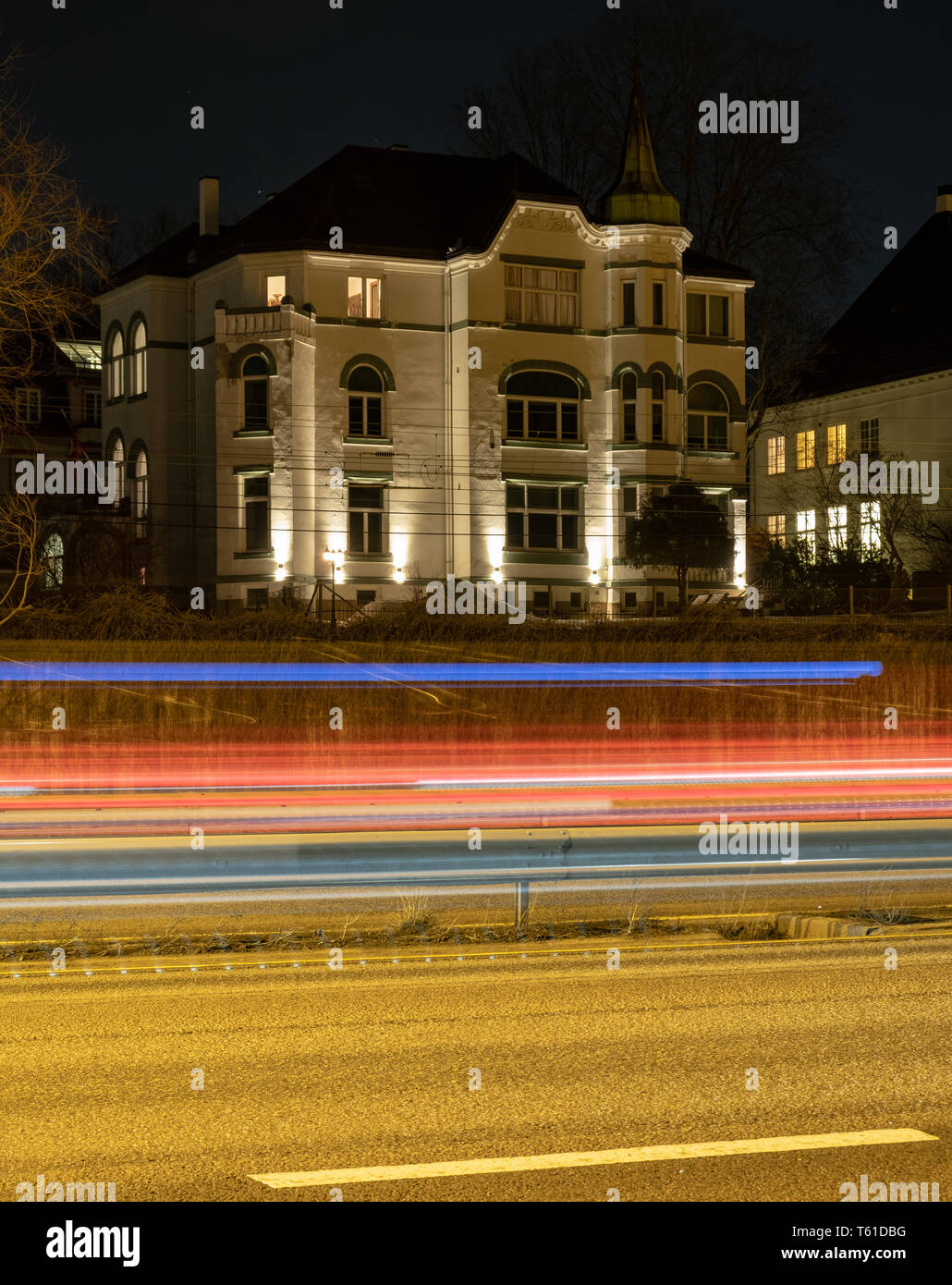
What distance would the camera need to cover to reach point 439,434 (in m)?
47.4

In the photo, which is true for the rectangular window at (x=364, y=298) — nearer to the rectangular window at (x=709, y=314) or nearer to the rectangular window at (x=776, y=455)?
the rectangular window at (x=709, y=314)

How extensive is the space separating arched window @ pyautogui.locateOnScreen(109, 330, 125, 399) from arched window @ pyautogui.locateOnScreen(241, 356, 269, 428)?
26.6ft

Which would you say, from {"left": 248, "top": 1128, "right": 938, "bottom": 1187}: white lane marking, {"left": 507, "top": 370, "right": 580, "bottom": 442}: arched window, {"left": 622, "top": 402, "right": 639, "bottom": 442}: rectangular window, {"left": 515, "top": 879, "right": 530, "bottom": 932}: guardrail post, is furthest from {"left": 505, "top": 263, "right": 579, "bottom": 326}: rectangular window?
{"left": 248, "top": 1128, "right": 938, "bottom": 1187}: white lane marking

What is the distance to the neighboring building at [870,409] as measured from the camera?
53312mm

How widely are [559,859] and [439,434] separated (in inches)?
1404

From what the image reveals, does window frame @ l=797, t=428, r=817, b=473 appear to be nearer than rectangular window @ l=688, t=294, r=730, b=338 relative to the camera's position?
No

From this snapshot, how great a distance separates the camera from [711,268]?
2023 inches

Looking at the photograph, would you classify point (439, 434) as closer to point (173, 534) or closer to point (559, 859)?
point (173, 534)

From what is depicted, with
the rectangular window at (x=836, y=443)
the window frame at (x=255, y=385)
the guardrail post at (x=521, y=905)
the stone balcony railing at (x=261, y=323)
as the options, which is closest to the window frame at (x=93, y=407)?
the stone balcony railing at (x=261, y=323)

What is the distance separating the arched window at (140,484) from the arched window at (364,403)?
7771 mm

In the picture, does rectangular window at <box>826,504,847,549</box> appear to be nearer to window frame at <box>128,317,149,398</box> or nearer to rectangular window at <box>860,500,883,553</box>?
rectangular window at <box>860,500,883,553</box>

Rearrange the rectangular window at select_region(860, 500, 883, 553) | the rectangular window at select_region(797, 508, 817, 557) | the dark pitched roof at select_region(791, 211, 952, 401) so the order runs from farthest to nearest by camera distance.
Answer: the dark pitched roof at select_region(791, 211, 952, 401)
the rectangular window at select_region(797, 508, 817, 557)
the rectangular window at select_region(860, 500, 883, 553)

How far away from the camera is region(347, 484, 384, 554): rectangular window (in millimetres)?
46062

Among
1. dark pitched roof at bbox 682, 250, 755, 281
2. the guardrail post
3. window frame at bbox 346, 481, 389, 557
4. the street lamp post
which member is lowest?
the guardrail post
